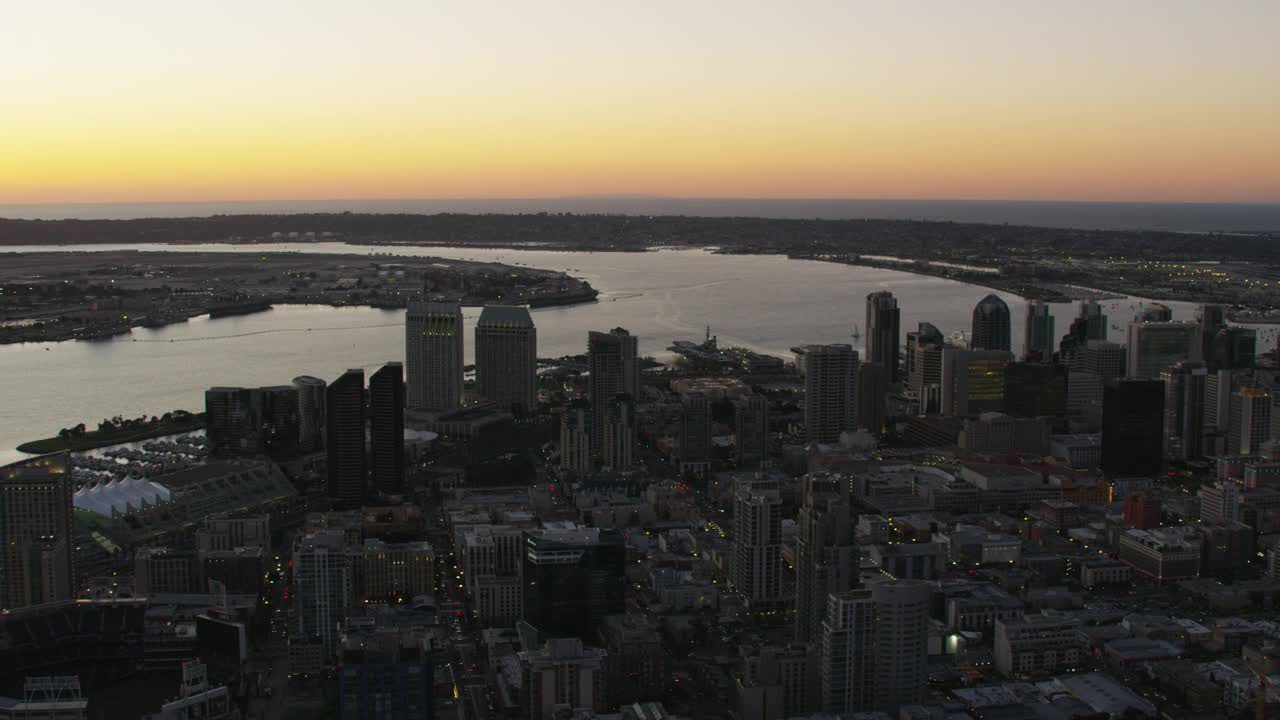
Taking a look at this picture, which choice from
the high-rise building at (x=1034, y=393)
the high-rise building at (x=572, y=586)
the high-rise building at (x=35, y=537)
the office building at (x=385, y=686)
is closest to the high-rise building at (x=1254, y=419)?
the high-rise building at (x=1034, y=393)

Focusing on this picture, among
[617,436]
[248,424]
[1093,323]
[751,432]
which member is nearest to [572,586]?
[617,436]

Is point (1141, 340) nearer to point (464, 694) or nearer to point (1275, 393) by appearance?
point (1275, 393)

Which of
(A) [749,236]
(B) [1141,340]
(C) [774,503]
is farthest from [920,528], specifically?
(A) [749,236]

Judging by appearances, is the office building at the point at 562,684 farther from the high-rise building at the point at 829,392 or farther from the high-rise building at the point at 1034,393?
the high-rise building at the point at 1034,393

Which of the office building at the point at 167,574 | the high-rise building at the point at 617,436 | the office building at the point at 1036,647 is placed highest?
the high-rise building at the point at 617,436

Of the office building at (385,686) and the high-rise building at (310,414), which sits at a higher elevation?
the high-rise building at (310,414)

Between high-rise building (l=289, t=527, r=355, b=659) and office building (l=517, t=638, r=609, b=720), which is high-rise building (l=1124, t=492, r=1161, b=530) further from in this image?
high-rise building (l=289, t=527, r=355, b=659)

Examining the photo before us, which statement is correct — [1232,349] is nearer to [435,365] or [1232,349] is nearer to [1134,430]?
[1134,430]
